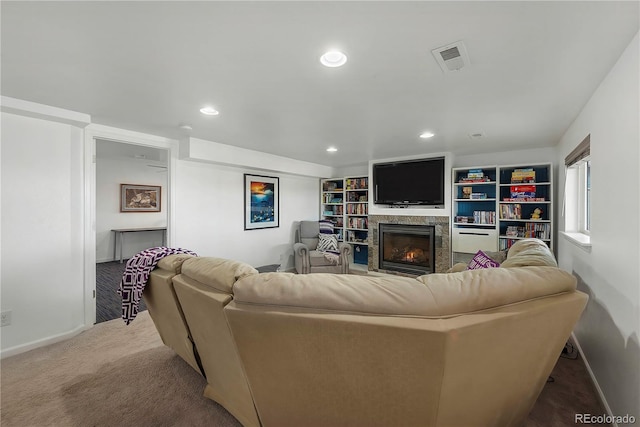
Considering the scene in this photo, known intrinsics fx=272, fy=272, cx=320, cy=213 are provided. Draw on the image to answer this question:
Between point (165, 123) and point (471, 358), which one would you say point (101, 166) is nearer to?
point (165, 123)

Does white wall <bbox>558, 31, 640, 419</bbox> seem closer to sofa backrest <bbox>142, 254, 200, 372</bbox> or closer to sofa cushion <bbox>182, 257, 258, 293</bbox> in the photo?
sofa cushion <bbox>182, 257, 258, 293</bbox>

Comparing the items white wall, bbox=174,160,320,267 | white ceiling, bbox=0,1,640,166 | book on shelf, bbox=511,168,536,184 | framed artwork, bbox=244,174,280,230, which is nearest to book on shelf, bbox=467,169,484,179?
book on shelf, bbox=511,168,536,184

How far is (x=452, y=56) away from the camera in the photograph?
5.30 feet

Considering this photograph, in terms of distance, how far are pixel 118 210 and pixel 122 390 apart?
551cm

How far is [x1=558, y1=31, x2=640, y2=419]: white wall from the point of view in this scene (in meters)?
1.38

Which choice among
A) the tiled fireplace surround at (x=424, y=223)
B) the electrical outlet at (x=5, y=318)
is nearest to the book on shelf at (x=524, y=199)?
the tiled fireplace surround at (x=424, y=223)

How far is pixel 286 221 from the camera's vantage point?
5516 millimetres

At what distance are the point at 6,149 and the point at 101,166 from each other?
417cm

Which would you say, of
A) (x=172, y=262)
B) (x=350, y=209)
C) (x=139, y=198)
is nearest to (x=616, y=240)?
(x=172, y=262)

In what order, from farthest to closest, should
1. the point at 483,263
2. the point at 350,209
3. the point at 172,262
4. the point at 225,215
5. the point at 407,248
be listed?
the point at 350,209, the point at 407,248, the point at 225,215, the point at 483,263, the point at 172,262

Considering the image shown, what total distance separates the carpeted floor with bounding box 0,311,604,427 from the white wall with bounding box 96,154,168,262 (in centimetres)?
424

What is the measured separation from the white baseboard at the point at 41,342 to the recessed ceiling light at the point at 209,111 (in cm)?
249

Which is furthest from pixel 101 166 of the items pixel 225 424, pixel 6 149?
pixel 225 424

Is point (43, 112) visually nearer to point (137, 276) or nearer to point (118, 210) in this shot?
point (137, 276)
